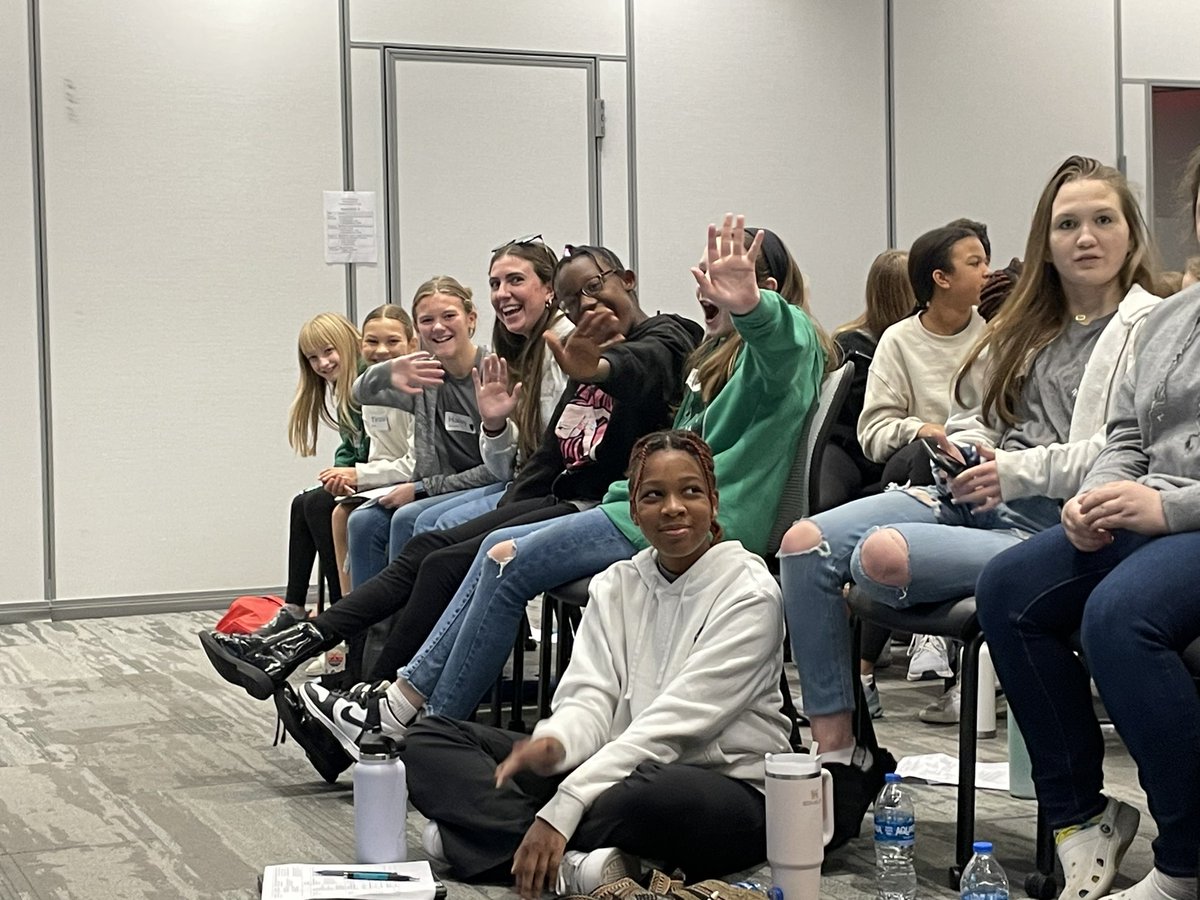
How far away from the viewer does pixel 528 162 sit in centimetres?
717

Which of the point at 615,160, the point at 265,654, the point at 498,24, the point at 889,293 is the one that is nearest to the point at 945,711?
the point at 889,293

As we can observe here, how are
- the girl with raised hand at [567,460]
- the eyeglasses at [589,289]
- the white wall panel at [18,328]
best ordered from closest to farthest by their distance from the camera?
the girl with raised hand at [567,460], the eyeglasses at [589,289], the white wall panel at [18,328]

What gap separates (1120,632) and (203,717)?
117 inches

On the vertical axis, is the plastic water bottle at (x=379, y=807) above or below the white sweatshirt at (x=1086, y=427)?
below

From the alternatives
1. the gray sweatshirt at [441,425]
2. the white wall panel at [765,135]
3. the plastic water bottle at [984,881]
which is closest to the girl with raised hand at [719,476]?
the plastic water bottle at [984,881]

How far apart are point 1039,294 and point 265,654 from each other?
1968 mm

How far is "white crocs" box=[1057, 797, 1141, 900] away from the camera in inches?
97.1

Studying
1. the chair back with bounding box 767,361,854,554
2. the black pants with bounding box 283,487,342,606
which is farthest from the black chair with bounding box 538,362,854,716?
the black pants with bounding box 283,487,342,606

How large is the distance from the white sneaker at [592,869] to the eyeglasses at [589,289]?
5.33 feet

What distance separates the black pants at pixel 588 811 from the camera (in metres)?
2.65

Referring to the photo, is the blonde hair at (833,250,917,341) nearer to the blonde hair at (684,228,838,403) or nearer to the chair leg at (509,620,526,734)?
the blonde hair at (684,228,838,403)

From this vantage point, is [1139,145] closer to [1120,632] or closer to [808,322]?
[808,322]

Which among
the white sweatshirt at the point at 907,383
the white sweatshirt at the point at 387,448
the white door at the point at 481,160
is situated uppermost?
the white door at the point at 481,160

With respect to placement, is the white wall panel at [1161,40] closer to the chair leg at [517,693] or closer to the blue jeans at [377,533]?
the blue jeans at [377,533]
